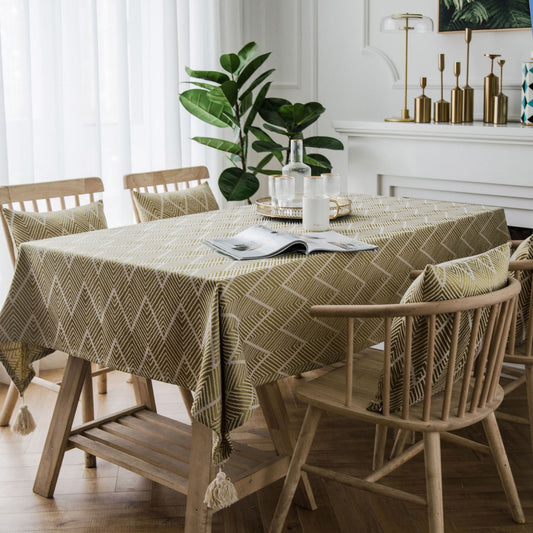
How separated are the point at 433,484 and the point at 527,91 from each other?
2.27 m

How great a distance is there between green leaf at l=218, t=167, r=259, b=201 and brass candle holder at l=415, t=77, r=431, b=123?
888 mm

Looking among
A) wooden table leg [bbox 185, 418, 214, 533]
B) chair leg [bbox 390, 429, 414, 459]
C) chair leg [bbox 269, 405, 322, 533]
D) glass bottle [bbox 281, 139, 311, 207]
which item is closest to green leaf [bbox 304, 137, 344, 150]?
glass bottle [bbox 281, 139, 311, 207]

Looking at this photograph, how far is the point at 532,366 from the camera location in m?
2.72

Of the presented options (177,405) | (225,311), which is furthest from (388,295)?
(177,405)

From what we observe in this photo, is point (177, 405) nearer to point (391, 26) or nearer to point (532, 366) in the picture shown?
point (532, 366)

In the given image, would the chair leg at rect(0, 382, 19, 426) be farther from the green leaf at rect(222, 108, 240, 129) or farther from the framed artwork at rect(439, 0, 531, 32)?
the framed artwork at rect(439, 0, 531, 32)

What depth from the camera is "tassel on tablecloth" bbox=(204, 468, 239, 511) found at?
6.90 ft

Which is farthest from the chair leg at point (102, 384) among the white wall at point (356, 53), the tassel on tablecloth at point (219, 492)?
the white wall at point (356, 53)

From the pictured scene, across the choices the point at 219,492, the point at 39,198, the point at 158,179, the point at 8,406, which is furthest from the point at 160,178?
the point at 219,492

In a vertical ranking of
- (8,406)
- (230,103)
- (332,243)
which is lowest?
(8,406)

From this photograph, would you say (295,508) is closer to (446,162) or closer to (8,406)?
(8,406)

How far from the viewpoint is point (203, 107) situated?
4.25 metres

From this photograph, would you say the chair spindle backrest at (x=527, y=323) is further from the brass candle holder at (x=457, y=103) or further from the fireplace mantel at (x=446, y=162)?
the brass candle holder at (x=457, y=103)

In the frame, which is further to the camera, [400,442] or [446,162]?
[446,162]
